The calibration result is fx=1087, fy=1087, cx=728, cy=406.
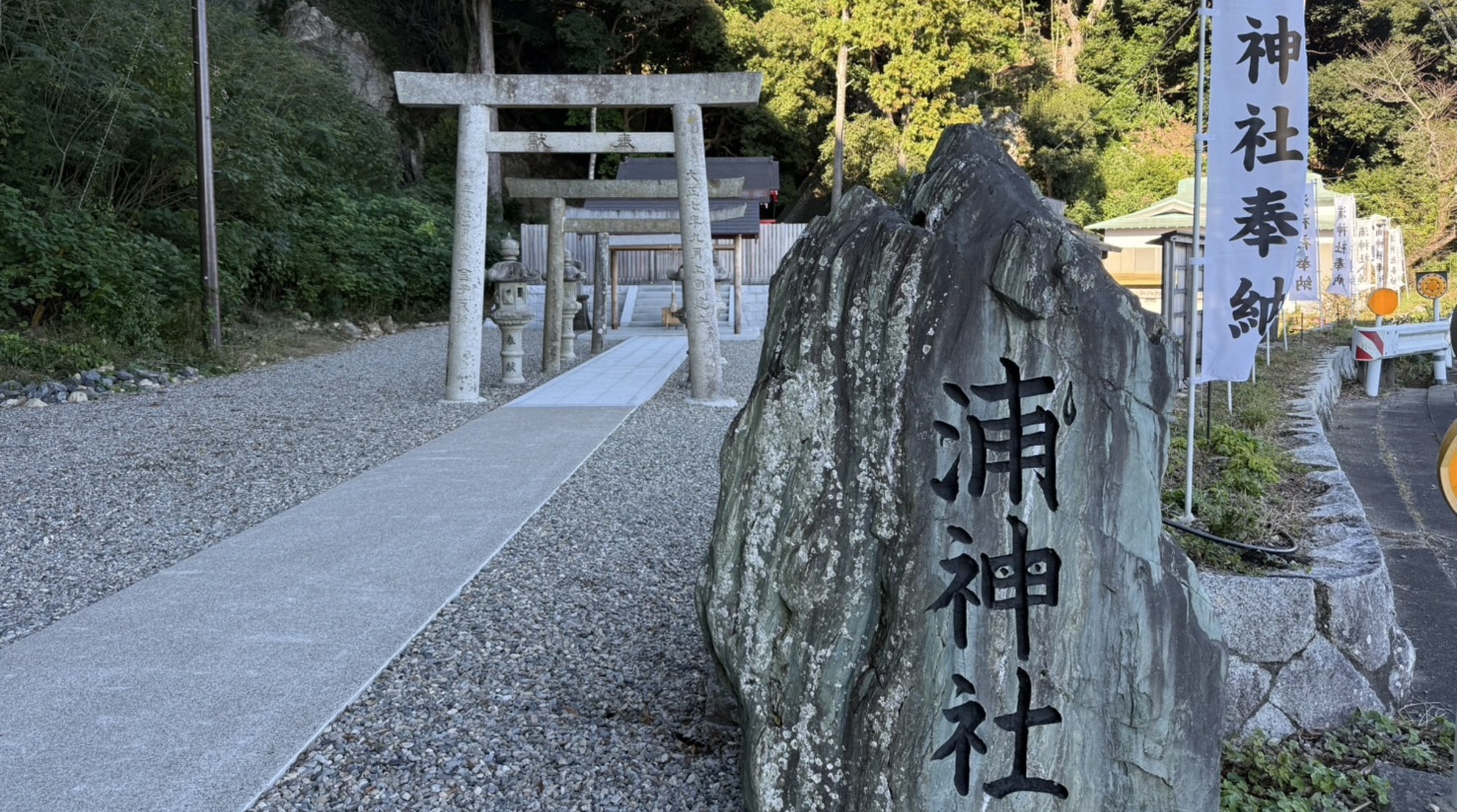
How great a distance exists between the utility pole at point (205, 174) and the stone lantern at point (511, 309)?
3.32m

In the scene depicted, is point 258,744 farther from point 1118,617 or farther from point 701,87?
point 701,87

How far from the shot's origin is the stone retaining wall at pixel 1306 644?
3.40m

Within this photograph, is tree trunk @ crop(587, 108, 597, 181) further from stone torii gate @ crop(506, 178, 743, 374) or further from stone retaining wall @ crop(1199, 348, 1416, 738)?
stone retaining wall @ crop(1199, 348, 1416, 738)

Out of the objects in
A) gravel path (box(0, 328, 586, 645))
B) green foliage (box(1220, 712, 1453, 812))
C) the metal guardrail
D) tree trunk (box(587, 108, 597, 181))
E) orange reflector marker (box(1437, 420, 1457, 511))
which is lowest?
green foliage (box(1220, 712, 1453, 812))

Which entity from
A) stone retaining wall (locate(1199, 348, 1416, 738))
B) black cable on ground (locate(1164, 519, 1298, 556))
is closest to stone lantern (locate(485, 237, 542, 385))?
black cable on ground (locate(1164, 519, 1298, 556))

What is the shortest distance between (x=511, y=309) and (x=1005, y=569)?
9.16m

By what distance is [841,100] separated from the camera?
82.4 ft

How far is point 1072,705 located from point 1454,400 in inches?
479

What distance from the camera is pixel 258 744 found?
2916 mm

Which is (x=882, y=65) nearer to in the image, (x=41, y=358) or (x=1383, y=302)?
(x=1383, y=302)

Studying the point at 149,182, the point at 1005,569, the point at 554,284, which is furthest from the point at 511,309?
the point at 1005,569

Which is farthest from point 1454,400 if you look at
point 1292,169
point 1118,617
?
point 1118,617

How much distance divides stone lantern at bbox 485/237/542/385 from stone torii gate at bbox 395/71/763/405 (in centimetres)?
160

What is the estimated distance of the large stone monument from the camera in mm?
2266
